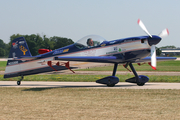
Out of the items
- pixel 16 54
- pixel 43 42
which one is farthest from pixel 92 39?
pixel 43 42

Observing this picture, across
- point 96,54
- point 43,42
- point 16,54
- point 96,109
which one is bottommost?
point 96,109

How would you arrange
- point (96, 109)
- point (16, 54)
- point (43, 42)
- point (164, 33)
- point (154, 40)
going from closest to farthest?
point (96, 109)
point (154, 40)
point (164, 33)
point (16, 54)
point (43, 42)

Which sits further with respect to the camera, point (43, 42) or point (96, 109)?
point (43, 42)

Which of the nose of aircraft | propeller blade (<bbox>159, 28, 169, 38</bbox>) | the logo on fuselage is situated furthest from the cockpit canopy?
the logo on fuselage

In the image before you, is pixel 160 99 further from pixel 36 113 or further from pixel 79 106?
pixel 36 113

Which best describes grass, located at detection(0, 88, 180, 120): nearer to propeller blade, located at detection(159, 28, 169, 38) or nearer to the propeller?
the propeller

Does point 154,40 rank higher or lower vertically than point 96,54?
higher

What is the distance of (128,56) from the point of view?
14.2 m

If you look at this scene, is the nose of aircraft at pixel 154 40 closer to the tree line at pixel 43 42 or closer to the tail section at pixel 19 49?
the tail section at pixel 19 49

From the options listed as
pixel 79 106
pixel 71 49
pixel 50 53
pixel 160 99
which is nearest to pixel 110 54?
pixel 71 49

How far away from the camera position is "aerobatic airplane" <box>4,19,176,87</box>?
45.0 feet

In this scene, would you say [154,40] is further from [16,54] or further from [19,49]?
[16,54]

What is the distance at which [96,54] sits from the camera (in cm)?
1469

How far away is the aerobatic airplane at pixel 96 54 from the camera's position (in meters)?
13.7
